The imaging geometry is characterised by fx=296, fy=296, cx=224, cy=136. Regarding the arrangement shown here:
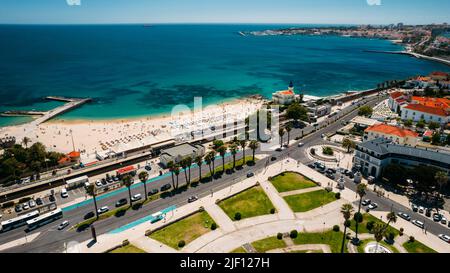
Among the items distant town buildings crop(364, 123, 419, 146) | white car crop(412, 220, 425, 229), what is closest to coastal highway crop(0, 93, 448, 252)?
white car crop(412, 220, 425, 229)

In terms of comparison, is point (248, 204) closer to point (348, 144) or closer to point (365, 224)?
point (365, 224)

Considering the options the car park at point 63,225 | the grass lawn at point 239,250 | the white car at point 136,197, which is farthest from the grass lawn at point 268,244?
the car park at point 63,225

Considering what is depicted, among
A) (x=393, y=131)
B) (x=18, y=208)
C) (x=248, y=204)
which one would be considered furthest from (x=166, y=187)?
(x=393, y=131)

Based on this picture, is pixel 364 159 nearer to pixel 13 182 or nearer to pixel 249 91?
pixel 13 182

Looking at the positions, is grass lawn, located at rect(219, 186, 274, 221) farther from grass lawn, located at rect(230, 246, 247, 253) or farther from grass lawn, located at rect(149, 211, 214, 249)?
grass lawn, located at rect(230, 246, 247, 253)

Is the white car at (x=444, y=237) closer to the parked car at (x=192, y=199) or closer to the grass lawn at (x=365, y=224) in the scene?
the grass lawn at (x=365, y=224)
